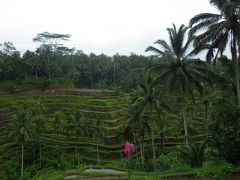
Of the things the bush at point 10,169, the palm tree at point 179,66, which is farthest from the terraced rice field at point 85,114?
the palm tree at point 179,66

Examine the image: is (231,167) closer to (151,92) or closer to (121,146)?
(151,92)

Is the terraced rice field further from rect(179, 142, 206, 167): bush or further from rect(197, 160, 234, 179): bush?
rect(197, 160, 234, 179): bush

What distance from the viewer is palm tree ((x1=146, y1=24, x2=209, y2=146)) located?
2622cm

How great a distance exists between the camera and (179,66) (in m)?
26.4

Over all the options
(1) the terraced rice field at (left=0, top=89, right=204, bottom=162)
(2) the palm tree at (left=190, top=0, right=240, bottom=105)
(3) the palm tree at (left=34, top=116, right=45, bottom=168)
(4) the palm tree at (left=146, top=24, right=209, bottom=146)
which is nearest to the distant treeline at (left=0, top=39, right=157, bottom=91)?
(1) the terraced rice field at (left=0, top=89, right=204, bottom=162)

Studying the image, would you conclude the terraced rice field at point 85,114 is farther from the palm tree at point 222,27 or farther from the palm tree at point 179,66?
the palm tree at point 222,27

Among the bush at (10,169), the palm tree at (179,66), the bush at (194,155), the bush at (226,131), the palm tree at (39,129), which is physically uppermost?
the palm tree at (179,66)

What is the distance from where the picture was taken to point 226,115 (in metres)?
18.8

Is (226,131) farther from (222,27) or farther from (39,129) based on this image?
(39,129)

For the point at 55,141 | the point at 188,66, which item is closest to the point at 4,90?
the point at 55,141

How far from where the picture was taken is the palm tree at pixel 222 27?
19.0 m

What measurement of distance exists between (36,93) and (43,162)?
1250 inches

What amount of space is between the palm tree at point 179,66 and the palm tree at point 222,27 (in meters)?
4.41

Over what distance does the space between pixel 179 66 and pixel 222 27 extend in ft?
23.2
